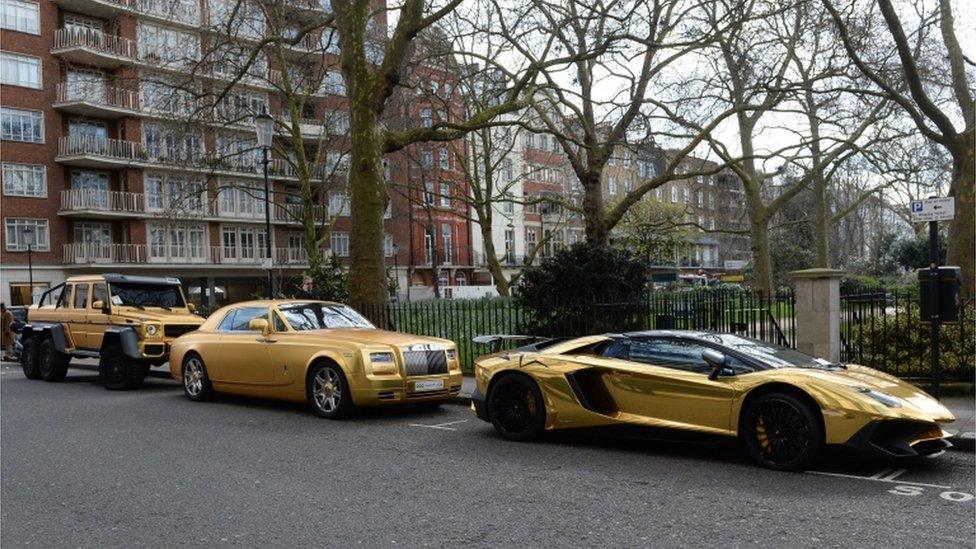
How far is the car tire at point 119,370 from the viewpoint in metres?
14.5

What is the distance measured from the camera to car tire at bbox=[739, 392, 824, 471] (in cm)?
690

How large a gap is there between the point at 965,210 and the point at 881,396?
447 inches

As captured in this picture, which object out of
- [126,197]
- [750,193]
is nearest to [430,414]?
[750,193]

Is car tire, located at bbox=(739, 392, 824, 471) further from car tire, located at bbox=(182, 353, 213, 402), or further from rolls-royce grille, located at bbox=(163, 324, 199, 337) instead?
rolls-royce grille, located at bbox=(163, 324, 199, 337)

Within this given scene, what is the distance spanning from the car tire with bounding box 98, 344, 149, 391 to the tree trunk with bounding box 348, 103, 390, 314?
459 centimetres

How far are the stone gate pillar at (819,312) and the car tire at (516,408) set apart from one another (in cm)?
566

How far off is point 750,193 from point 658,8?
17.4m

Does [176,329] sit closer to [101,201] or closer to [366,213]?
[366,213]

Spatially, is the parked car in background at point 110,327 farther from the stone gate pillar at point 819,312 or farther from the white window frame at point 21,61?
the white window frame at point 21,61

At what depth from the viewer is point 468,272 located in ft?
216

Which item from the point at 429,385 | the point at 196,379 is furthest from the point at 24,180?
the point at 429,385

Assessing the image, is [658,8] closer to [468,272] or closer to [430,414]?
[430,414]

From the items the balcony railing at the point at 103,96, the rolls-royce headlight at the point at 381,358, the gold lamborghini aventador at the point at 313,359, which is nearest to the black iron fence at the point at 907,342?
the gold lamborghini aventador at the point at 313,359

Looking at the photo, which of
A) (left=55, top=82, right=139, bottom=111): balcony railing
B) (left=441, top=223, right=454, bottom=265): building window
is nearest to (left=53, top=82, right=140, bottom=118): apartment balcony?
(left=55, top=82, right=139, bottom=111): balcony railing
